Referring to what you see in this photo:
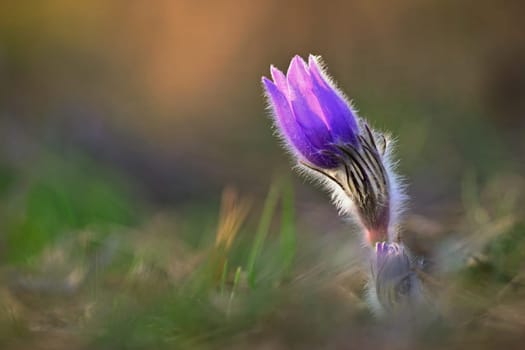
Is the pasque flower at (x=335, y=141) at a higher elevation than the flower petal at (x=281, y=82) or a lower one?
lower

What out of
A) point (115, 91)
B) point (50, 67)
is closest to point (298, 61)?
point (115, 91)

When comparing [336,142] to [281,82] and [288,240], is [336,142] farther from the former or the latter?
[288,240]

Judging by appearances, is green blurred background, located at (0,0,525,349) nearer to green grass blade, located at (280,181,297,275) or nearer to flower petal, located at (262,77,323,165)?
green grass blade, located at (280,181,297,275)

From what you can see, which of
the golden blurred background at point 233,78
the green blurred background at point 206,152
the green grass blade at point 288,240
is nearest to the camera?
the green blurred background at point 206,152

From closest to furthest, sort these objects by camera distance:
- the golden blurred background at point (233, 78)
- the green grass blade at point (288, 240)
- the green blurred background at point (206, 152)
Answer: the green blurred background at point (206, 152) < the green grass blade at point (288, 240) < the golden blurred background at point (233, 78)

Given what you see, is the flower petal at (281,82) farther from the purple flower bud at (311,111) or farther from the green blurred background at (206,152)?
→ the green blurred background at (206,152)

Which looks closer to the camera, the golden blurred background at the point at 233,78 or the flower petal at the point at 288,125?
the flower petal at the point at 288,125

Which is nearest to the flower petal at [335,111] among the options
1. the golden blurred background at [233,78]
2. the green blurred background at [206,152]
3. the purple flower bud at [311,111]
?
the purple flower bud at [311,111]

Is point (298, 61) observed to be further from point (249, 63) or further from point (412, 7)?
point (249, 63)
